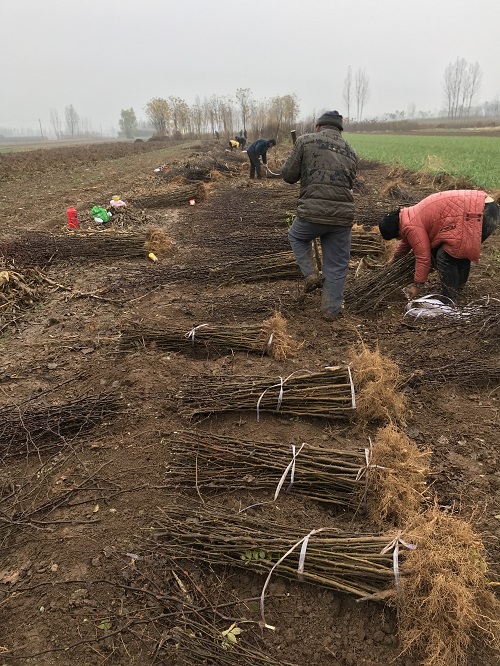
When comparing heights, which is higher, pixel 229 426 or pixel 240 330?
pixel 240 330

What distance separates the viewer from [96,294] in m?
6.16

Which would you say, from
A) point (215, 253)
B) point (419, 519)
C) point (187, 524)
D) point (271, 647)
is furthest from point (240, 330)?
point (215, 253)

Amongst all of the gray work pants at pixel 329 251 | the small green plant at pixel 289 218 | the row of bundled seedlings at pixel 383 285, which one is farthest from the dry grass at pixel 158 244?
the row of bundled seedlings at pixel 383 285

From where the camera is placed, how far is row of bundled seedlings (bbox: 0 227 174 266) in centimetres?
759

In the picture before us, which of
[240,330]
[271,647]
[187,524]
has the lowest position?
[271,647]

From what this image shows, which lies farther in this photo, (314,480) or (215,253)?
(215,253)

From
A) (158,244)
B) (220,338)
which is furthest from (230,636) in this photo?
(158,244)

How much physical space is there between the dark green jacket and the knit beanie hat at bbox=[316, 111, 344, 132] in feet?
0.19

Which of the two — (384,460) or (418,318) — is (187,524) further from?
(418,318)

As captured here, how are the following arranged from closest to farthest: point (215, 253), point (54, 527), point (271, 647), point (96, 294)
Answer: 1. point (271, 647)
2. point (54, 527)
3. point (96, 294)
4. point (215, 253)

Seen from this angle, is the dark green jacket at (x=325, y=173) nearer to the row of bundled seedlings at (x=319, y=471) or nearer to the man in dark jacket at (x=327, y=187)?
the man in dark jacket at (x=327, y=187)

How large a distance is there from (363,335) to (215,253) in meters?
3.95

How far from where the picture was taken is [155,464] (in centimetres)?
296

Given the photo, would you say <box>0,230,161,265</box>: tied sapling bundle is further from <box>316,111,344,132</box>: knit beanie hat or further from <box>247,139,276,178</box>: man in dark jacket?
<box>247,139,276,178</box>: man in dark jacket
